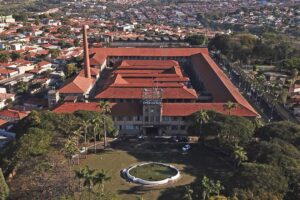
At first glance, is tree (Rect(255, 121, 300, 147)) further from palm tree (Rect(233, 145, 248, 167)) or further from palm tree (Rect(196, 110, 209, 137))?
palm tree (Rect(196, 110, 209, 137))

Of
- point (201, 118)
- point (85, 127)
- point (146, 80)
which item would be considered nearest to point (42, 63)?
point (146, 80)

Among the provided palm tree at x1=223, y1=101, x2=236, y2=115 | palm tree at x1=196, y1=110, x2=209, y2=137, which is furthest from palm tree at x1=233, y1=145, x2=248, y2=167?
palm tree at x1=223, y1=101, x2=236, y2=115

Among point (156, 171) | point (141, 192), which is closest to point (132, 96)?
point (156, 171)

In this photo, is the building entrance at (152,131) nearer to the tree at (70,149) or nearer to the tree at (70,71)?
the tree at (70,149)

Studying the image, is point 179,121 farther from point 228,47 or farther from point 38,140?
point 228,47

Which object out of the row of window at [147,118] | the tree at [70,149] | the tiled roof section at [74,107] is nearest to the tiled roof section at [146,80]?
the tiled roof section at [74,107]

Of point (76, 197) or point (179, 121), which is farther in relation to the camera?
point (179, 121)
